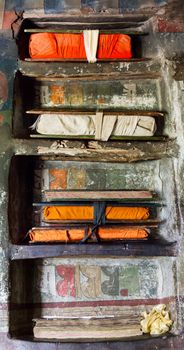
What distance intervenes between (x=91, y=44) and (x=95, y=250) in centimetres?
222

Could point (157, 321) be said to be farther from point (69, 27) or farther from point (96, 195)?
point (69, 27)

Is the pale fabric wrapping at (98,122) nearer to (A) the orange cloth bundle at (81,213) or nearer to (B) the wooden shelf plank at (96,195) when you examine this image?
(B) the wooden shelf plank at (96,195)

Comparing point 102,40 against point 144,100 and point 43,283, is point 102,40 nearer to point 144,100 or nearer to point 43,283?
point 144,100

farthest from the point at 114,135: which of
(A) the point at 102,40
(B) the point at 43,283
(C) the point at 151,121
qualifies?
(B) the point at 43,283

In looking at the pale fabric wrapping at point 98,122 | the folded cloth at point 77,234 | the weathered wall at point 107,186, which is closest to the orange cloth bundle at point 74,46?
the weathered wall at point 107,186

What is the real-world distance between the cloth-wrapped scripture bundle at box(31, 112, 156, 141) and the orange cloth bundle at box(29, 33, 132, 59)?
684 mm

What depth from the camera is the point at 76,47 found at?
5605mm

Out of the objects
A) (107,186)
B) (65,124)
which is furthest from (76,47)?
(107,186)

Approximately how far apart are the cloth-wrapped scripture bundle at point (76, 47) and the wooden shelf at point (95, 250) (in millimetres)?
2020

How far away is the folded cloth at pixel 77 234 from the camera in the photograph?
552 cm

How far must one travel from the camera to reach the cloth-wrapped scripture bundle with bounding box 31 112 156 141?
5.46 metres

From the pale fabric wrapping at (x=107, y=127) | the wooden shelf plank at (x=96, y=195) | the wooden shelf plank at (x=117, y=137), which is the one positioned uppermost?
the pale fabric wrapping at (x=107, y=127)

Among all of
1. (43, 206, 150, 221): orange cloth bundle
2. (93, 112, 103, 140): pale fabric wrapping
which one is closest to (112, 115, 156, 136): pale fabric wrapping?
(93, 112, 103, 140): pale fabric wrapping

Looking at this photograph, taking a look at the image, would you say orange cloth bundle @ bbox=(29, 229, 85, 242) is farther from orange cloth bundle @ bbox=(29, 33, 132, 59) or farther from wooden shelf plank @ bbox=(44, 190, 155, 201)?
orange cloth bundle @ bbox=(29, 33, 132, 59)
